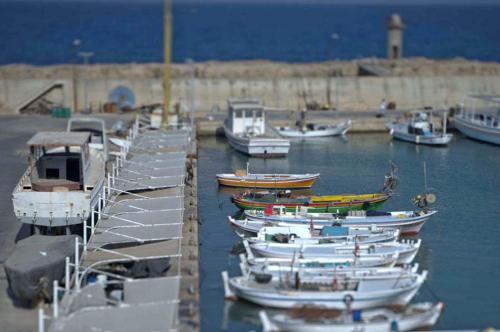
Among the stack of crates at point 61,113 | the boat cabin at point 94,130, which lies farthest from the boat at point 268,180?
the stack of crates at point 61,113

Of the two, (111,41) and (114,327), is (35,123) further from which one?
(111,41)

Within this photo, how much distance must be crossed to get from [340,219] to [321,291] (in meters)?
7.78

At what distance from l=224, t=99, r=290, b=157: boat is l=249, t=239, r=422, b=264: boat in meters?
19.1

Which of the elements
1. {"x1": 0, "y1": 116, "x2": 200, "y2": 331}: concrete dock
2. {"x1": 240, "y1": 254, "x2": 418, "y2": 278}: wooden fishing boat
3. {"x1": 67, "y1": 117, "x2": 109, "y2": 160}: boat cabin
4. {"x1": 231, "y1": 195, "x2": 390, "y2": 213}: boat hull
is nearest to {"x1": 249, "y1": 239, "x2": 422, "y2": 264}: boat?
{"x1": 240, "y1": 254, "x2": 418, "y2": 278}: wooden fishing boat

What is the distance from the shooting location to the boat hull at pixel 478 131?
179ft

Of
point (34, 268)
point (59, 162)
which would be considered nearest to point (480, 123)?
point (59, 162)

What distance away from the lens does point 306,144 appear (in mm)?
54875

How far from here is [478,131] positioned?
55.6 m

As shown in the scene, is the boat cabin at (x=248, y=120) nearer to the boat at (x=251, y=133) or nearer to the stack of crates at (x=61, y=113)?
the boat at (x=251, y=133)

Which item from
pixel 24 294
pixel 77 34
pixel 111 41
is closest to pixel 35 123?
pixel 24 294

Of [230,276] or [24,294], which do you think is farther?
[230,276]

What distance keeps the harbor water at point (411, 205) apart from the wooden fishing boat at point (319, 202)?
111cm

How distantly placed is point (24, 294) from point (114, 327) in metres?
4.17

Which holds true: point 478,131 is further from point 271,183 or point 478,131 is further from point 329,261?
point 329,261
